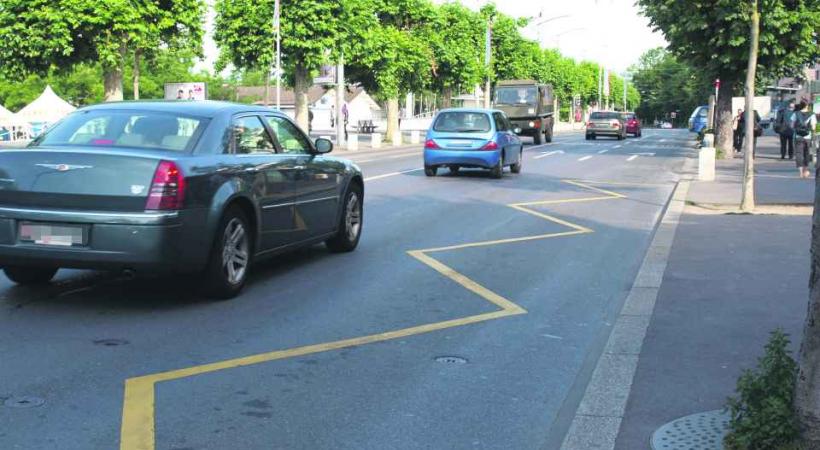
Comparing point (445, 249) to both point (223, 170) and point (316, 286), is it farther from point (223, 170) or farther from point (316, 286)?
point (223, 170)

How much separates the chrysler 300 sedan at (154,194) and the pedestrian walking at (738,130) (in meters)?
28.3

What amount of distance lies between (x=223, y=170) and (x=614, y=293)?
3.52 meters

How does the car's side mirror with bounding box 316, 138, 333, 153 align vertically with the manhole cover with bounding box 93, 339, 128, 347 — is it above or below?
above

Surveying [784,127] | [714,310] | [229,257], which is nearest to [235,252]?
[229,257]

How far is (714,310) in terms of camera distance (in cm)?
731

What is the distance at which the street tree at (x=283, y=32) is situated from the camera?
114 ft

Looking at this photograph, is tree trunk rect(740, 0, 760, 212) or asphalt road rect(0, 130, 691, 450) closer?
asphalt road rect(0, 130, 691, 450)

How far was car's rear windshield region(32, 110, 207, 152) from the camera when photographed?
24.1 ft

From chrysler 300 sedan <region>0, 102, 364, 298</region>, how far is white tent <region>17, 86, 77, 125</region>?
132ft

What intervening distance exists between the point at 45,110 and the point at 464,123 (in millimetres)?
33651

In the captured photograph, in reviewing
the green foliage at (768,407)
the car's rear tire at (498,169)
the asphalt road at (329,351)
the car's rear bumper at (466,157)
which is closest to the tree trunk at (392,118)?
the car's rear tire at (498,169)

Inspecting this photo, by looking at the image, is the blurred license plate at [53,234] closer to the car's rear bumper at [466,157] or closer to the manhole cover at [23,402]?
the manhole cover at [23,402]

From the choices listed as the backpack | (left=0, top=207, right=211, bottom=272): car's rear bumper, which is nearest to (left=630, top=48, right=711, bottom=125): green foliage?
the backpack

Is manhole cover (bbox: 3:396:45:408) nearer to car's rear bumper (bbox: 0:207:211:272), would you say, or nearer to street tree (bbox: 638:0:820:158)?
car's rear bumper (bbox: 0:207:211:272)
